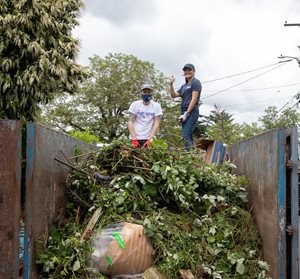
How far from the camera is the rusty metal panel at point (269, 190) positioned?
224cm

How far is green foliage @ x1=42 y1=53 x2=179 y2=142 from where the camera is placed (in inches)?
1092

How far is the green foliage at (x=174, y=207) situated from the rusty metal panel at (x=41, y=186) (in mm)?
146

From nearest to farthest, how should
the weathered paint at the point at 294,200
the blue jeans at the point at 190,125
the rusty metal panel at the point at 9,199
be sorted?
the rusty metal panel at the point at 9,199, the weathered paint at the point at 294,200, the blue jeans at the point at 190,125

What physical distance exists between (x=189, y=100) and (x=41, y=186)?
10.5 ft

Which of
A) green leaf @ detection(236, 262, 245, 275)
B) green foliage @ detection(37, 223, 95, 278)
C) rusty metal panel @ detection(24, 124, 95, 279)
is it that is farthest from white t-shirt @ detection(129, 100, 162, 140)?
green leaf @ detection(236, 262, 245, 275)

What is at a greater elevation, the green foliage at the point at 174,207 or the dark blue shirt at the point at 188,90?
the dark blue shirt at the point at 188,90

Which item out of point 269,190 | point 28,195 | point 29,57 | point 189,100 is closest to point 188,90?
point 189,100

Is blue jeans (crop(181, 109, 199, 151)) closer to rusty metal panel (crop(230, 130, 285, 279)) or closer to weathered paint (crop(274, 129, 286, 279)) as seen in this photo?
rusty metal panel (crop(230, 130, 285, 279))

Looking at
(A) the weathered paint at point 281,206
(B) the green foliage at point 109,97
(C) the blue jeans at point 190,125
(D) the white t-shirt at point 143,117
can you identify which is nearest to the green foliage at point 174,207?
(A) the weathered paint at point 281,206

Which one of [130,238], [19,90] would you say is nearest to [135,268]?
[130,238]

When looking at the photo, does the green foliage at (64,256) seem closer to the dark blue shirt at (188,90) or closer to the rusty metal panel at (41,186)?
the rusty metal panel at (41,186)

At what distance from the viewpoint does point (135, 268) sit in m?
2.46

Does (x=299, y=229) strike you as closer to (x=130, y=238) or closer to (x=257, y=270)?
(x=257, y=270)

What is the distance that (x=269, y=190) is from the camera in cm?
245
